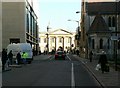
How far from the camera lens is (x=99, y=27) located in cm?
7625

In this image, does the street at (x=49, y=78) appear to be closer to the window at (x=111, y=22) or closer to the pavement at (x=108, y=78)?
the pavement at (x=108, y=78)

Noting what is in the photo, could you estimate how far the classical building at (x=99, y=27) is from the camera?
239 feet

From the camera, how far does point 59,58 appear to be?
229ft

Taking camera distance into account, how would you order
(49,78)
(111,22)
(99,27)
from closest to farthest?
(49,78)
(99,27)
(111,22)

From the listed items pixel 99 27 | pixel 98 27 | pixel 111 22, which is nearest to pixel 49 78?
pixel 98 27

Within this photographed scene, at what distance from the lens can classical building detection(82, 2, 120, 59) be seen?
72812 millimetres

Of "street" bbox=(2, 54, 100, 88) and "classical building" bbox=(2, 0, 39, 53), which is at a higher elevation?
"classical building" bbox=(2, 0, 39, 53)

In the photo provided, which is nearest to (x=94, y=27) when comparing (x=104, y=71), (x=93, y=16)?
(x=93, y=16)

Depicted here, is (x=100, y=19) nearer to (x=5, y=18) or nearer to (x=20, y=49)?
(x=5, y=18)

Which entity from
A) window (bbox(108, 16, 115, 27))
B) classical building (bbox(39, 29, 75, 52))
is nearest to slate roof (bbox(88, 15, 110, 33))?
window (bbox(108, 16, 115, 27))

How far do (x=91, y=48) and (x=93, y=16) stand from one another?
13003 millimetres

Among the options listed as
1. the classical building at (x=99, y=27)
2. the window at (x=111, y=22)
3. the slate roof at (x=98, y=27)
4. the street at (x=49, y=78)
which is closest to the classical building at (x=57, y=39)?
the classical building at (x=99, y=27)

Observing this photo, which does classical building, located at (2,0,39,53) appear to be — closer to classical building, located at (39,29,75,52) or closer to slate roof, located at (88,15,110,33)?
slate roof, located at (88,15,110,33)

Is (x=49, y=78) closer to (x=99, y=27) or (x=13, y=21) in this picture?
(x=99, y=27)
